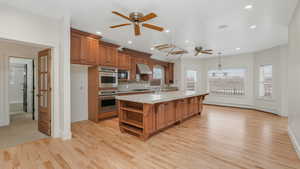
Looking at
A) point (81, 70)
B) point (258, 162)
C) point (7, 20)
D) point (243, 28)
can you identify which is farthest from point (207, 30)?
point (7, 20)

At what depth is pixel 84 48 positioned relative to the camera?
12.4ft

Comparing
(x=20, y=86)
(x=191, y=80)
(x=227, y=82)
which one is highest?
(x=191, y=80)

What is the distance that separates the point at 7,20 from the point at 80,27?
1350 mm

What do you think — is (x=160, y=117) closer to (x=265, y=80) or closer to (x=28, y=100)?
(x=28, y=100)

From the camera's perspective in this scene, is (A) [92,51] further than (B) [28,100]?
No

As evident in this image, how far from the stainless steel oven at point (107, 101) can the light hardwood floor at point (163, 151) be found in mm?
1010

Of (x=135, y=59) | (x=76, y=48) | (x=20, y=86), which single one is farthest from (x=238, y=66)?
(x=20, y=86)

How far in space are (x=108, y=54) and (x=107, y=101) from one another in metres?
1.60

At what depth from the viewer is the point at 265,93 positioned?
5887mm

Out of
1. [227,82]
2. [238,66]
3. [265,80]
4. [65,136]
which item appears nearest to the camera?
[65,136]

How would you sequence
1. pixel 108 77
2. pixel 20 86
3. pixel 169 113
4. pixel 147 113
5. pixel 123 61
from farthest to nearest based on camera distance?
1. pixel 20 86
2. pixel 123 61
3. pixel 108 77
4. pixel 169 113
5. pixel 147 113

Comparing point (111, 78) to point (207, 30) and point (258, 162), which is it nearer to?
point (207, 30)

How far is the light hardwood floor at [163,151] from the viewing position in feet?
6.74

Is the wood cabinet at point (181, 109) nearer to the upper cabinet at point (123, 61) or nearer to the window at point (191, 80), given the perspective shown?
the upper cabinet at point (123, 61)
